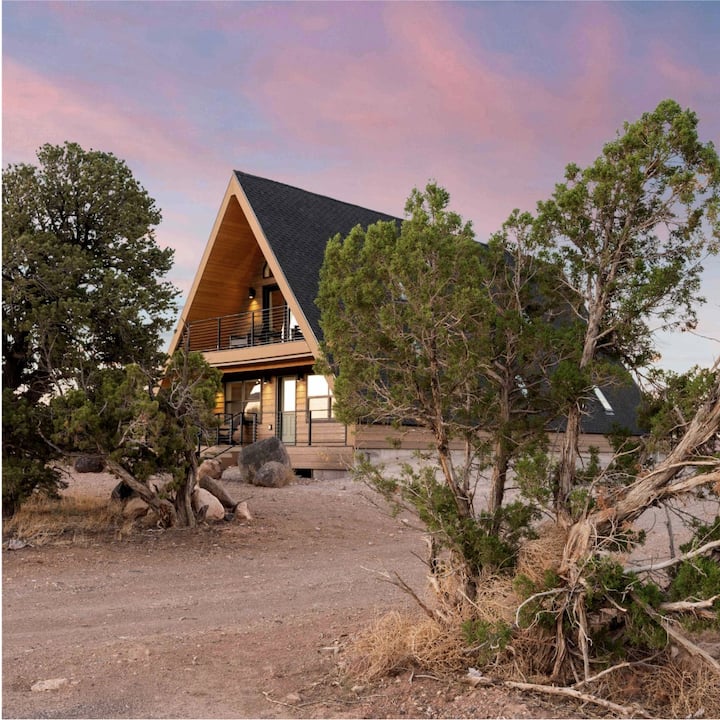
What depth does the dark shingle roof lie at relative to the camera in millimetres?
23375

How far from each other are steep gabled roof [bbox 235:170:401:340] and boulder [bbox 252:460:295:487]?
147 inches

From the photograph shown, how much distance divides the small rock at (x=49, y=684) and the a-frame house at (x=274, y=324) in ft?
51.2

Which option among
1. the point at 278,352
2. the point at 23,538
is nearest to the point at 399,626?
the point at 23,538

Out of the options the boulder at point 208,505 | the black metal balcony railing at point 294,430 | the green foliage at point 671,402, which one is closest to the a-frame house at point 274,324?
the black metal balcony railing at point 294,430

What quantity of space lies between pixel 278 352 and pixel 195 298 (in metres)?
5.02

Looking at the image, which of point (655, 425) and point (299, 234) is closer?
point (655, 425)

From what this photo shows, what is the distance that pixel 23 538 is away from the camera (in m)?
13.1

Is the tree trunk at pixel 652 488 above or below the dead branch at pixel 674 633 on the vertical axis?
above

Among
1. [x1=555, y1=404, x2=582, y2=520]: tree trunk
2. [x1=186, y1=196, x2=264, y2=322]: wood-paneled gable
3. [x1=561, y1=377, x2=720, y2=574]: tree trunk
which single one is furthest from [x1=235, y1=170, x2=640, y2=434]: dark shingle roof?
[x1=561, y1=377, x2=720, y2=574]: tree trunk

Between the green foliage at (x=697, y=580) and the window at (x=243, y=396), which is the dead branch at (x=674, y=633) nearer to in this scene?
the green foliage at (x=697, y=580)

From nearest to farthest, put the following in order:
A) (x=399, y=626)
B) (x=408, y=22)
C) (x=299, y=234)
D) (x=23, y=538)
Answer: (x=399, y=626) < (x=408, y=22) < (x=23, y=538) < (x=299, y=234)

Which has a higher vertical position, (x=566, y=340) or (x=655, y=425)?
(x=566, y=340)

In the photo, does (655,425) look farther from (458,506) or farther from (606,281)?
(458,506)

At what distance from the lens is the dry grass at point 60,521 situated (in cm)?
1334
